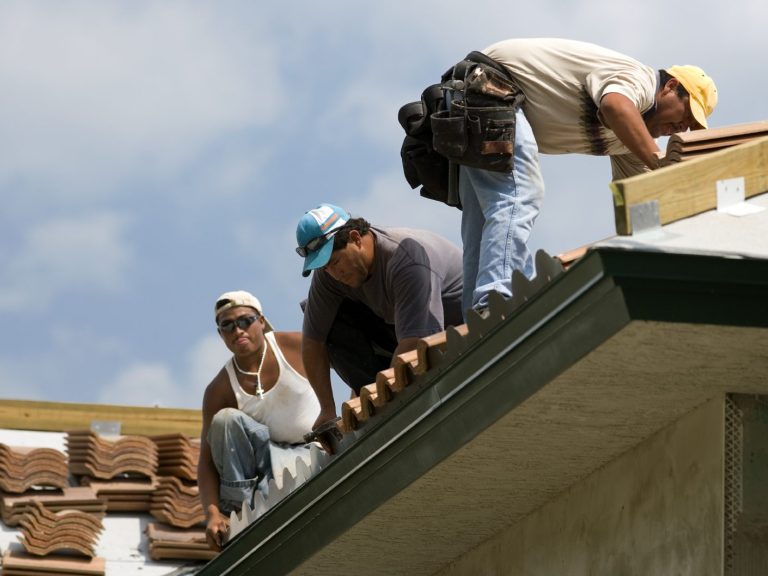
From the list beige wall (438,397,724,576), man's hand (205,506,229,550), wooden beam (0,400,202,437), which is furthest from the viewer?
A: wooden beam (0,400,202,437)

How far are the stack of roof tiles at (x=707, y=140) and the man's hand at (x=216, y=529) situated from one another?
449 cm

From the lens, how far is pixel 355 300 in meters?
8.49

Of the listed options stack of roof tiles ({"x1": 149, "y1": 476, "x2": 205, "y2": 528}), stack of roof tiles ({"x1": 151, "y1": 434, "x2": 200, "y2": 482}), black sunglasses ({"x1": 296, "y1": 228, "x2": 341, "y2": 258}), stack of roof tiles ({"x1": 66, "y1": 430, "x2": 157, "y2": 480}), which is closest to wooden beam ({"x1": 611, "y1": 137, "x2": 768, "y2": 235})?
black sunglasses ({"x1": 296, "y1": 228, "x2": 341, "y2": 258})

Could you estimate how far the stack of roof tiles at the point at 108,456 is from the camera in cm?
1121

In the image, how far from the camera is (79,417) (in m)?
12.9

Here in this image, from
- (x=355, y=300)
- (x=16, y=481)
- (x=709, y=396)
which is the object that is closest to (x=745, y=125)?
(x=709, y=396)

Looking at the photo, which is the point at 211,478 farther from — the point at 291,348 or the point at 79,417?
the point at 79,417

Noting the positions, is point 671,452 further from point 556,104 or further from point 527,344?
point 556,104

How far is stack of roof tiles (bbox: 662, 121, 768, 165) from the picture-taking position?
5.58m

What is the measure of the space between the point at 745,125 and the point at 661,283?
139 centimetres

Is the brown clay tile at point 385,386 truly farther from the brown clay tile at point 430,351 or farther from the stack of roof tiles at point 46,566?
the stack of roof tiles at point 46,566

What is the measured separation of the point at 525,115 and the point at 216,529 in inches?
131

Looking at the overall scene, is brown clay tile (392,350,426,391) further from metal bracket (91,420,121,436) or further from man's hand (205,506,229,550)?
metal bracket (91,420,121,436)

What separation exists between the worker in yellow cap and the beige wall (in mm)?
1125
